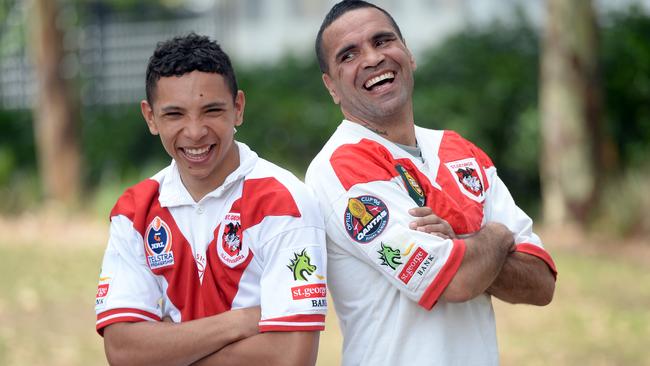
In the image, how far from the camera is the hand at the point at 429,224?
124 inches

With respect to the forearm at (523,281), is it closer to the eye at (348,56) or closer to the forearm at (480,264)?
the forearm at (480,264)

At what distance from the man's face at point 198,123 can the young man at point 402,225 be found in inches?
12.6

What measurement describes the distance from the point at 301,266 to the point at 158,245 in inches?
18.0

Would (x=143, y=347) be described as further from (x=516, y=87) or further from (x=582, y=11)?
(x=516, y=87)

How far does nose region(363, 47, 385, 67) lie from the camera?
3375mm

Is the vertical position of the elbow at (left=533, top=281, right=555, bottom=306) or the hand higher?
the hand

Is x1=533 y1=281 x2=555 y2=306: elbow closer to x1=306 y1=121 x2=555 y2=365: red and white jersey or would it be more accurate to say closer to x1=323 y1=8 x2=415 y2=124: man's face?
x1=306 y1=121 x2=555 y2=365: red and white jersey

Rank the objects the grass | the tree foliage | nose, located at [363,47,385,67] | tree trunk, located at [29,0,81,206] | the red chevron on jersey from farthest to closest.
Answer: tree trunk, located at [29,0,81,206] → the tree foliage → the grass → nose, located at [363,47,385,67] → the red chevron on jersey

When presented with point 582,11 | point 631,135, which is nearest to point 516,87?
point 631,135

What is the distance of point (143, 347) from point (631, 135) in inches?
500

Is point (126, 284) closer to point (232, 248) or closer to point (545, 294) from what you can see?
point (232, 248)

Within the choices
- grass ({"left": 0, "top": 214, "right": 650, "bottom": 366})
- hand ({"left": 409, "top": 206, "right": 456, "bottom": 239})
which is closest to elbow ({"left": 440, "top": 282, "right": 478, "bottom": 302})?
hand ({"left": 409, "top": 206, "right": 456, "bottom": 239})

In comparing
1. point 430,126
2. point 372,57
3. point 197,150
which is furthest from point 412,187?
point 430,126

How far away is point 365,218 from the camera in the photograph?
10.4ft
